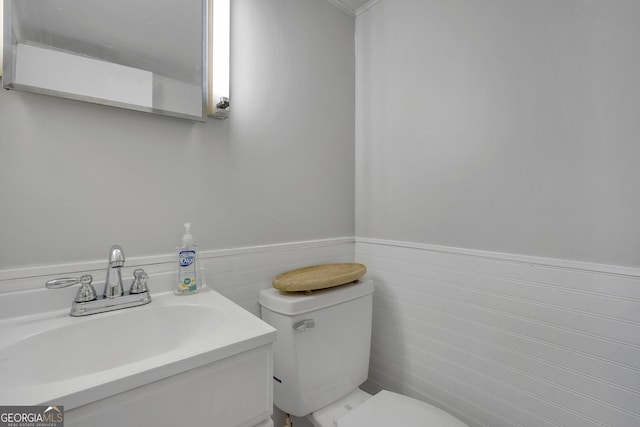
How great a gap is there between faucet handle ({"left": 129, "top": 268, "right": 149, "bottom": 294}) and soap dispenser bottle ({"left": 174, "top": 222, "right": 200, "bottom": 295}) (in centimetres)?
9

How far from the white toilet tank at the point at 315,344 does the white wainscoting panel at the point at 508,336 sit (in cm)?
21

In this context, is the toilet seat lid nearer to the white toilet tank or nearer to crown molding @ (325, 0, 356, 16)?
the white toilet tank

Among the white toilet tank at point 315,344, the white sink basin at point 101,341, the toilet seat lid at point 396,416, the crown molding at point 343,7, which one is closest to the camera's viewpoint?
the white sink basin at point 101,341

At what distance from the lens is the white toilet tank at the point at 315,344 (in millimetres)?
938

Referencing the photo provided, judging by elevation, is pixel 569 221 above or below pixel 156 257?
above

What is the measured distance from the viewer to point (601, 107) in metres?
0.76

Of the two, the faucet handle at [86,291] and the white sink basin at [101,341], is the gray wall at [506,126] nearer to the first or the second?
the white sink basin at [101,341]

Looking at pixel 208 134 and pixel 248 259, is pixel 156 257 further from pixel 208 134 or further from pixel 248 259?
pixel 208 134

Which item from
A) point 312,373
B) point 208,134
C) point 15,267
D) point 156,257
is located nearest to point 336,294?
point 312,373

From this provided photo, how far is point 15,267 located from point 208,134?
23.7 inches

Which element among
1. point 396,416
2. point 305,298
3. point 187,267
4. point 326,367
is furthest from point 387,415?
point 187,267

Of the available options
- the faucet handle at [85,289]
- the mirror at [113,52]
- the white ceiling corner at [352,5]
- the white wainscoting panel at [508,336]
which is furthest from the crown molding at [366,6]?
the faucet handle at [85,289]

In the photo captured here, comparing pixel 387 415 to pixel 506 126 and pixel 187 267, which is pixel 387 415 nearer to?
pixel 187 267

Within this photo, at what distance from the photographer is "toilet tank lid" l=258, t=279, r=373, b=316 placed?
94 centimetres
